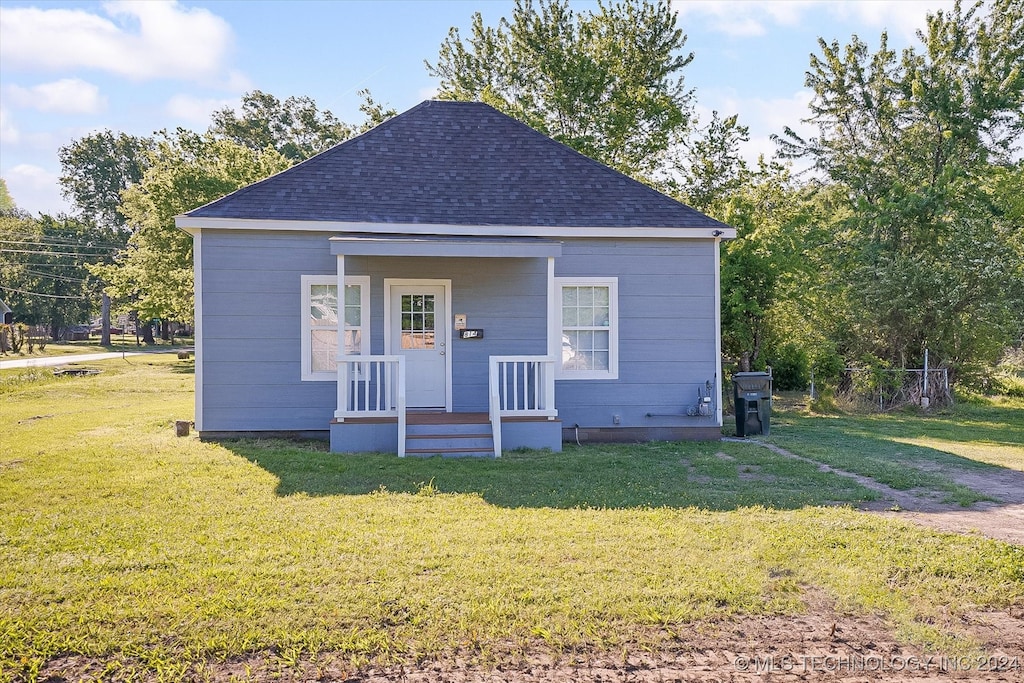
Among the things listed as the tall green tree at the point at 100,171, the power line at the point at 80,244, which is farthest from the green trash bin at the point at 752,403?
the tall green tree at the point at 100,171

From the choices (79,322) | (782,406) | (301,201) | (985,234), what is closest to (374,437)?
(301,201)

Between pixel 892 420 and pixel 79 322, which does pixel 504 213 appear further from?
pixel 79 322

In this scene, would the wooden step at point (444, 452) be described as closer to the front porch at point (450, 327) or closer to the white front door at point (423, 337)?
the front porch at point (450, 327)

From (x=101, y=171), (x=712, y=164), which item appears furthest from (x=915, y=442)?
(x=101, y=171)

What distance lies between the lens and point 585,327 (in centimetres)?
1034

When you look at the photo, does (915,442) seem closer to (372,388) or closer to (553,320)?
(553,320)

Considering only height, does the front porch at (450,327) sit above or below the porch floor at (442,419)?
above

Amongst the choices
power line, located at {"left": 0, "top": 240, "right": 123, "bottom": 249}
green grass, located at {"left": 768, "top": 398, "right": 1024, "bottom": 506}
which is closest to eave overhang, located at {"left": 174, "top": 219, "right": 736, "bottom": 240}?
green grass, located at {"left": 768, "top": 398, "right": 1024, "bottom": 506}

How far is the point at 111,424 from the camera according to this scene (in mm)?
11023

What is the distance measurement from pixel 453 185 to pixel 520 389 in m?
3.19

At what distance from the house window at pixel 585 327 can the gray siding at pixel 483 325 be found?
203 mm

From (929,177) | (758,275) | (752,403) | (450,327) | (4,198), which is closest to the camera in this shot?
(450,327)

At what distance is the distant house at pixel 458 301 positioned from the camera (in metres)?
9.69

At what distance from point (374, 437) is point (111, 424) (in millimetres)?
4901
